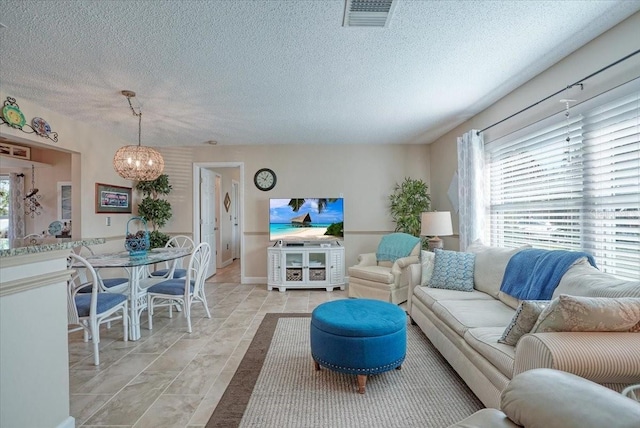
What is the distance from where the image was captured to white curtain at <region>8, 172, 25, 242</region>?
518 cm

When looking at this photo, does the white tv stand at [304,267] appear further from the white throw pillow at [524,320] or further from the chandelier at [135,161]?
the white throw pillow at [524,320]

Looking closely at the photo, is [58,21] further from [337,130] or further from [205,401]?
[337,130]

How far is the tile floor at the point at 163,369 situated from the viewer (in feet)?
6.04

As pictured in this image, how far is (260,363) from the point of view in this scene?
2445mm

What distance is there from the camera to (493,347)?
5.58ft

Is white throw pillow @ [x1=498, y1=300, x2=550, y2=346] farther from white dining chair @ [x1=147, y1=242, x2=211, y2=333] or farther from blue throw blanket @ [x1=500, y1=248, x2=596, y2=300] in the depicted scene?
white dining chair @ [x1=147, y1=242, x2=211, y2=333]

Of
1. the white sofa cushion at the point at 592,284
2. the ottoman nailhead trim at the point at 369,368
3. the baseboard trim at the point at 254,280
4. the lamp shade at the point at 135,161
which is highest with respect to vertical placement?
the lamp shade at the point at 135,161

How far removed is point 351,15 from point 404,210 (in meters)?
3.53

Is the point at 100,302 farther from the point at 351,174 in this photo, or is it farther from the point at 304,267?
the point at 351,174

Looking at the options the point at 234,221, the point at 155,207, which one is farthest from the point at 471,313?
the point at 234,221

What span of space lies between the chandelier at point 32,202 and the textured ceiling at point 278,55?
105 inches

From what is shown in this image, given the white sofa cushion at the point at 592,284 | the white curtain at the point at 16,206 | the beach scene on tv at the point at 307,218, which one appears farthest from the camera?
→ the white curtain at the point at 16,206

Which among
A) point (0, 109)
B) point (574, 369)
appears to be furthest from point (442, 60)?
point (0, 109)

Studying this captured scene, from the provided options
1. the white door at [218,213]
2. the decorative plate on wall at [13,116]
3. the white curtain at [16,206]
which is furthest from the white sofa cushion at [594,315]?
the white curtain at [16,206]
